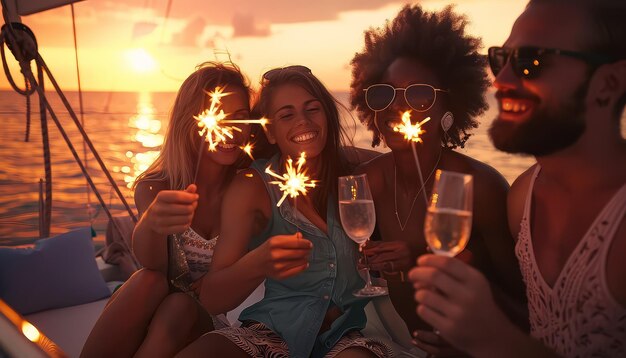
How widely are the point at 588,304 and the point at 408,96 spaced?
1045 mm

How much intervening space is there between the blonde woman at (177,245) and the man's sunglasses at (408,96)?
50 cm

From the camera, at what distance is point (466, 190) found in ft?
4.48

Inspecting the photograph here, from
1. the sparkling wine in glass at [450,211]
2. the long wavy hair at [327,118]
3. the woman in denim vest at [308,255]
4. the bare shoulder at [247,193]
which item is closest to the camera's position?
the sparkling wine in glass at [450,211]

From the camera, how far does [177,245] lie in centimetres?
249

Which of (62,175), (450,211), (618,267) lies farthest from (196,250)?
(62,175)

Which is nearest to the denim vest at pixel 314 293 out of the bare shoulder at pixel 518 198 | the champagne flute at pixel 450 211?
the bare shoulder at pixel 518 198

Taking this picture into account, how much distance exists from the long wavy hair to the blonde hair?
0.56ft

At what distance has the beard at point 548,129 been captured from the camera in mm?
1523

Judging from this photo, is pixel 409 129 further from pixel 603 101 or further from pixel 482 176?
pixel 603 101

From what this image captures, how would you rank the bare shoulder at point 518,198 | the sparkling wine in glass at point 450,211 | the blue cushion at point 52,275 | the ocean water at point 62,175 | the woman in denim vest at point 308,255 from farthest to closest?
1. the ocean water at point 62,175
2. the blue cushion at point 52,275
3. the woman in denim vest at point 308,255
4. the bare shoulder at point 518,198
5. the sparkling wine in glass at point 450,211

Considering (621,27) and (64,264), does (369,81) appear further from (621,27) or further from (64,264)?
(64,264)

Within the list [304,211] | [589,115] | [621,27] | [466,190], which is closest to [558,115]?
[589,115]

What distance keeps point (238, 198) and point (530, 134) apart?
41.3 inches

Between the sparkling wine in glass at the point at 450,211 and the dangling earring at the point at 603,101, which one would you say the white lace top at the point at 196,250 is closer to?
→ the sparkling wine in glass at the point at 450,211
